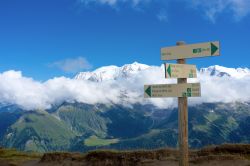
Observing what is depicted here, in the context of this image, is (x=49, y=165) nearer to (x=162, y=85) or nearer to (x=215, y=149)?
(x=215, y=149)

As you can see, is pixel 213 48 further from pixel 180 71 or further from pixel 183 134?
pixel 183 134

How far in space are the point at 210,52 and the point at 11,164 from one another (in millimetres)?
48776

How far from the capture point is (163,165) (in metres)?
46.2

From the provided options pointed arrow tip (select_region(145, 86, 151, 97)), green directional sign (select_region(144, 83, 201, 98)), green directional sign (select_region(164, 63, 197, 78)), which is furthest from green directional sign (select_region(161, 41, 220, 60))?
pointed arrow tip (select_region(145, 86, 151, 97))

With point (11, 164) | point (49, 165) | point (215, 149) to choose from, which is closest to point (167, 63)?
point (215, 149)

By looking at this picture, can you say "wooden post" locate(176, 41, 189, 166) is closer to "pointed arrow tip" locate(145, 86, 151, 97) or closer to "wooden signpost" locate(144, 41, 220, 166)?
"wooden signpost" locate(144, 41, 220, 166)

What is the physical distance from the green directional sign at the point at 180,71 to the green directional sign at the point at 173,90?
0.74 meters

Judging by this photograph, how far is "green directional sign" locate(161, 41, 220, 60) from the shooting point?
25.4 metres

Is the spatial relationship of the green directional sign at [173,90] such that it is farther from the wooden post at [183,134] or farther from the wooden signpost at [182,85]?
the wooden post at [183,134]

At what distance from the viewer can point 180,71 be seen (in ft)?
85.4

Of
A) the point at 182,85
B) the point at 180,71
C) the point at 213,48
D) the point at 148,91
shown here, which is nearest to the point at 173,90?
the point at 182,85

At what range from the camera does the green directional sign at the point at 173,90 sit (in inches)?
1003

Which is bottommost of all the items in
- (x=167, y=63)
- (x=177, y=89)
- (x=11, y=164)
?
(x=11, y=164)

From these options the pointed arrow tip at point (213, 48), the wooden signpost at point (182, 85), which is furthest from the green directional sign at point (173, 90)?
the pointed arrow tip at point (213, 48)
